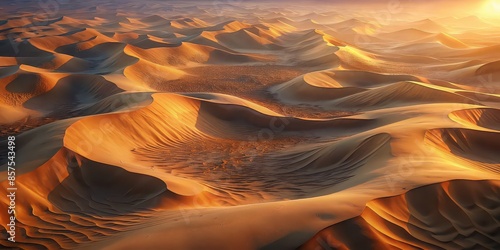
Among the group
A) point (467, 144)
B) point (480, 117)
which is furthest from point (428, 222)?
point (480, 117)

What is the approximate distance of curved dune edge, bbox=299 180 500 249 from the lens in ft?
16.4

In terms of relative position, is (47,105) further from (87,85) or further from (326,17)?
(326,17)

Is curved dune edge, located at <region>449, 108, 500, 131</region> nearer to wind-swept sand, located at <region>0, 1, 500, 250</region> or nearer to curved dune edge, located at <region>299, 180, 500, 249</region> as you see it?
wind-swept sand, located at <region>0, 1, 500, 250</region>

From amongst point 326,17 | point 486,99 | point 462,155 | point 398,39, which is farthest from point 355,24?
point 462,155

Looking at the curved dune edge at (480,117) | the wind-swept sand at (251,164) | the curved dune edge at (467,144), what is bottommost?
the wind-swept sand at (251,164)

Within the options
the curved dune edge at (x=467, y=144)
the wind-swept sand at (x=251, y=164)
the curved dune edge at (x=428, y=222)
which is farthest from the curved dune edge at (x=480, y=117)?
the curved dune edge at (x=428, y=222)

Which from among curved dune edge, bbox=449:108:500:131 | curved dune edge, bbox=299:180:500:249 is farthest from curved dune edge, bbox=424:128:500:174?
curved dune edge, bbox=299:180:500:249

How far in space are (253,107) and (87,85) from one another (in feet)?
30.9

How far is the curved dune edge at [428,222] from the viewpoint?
5.00m

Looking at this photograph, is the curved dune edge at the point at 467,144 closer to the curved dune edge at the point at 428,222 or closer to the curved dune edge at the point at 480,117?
the curved dune edge at the point at 480,117

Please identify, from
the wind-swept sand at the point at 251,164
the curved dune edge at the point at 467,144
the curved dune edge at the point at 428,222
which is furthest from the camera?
the curved dune edge at the point at 467,144

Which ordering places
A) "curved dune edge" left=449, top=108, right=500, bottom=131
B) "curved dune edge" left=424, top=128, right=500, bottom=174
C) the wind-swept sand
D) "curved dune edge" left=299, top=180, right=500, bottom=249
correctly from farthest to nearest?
1. "curved dune edge" left=449, top=108, right=500, bottom=131
2. "curved dune edge" left=424, top=128, right=500, bottom=174
3. the wind-swept sand
4. "curved dune edge" left=299, top=180, right=500, bottom=249

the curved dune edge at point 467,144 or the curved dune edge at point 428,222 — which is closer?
the curved dune edge at point 428,222

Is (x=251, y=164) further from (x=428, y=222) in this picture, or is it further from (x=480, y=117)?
(x=480, y=117)
